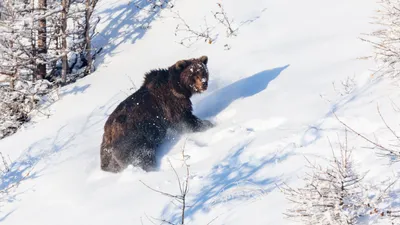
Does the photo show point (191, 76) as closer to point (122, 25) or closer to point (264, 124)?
point (264, 124)

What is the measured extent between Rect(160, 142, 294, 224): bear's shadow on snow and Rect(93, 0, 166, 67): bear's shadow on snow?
6373mm

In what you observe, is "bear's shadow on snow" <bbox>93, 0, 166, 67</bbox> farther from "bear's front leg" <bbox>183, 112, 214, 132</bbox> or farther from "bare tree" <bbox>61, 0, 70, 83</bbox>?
"bear's front leg" <bbox>183, 112, 214, 132</bbox>

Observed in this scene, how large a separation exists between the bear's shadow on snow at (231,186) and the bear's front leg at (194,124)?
1094 millimetres

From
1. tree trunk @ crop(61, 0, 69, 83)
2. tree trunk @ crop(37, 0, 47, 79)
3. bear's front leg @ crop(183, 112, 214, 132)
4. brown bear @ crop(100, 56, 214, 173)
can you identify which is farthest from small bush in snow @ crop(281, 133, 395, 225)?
tree trunk @ crop(37, 0, 47, 79)

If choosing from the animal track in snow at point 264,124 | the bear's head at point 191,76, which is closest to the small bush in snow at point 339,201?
the animal track in snow at point 264,124

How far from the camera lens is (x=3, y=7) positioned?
Answer: 10289 mm

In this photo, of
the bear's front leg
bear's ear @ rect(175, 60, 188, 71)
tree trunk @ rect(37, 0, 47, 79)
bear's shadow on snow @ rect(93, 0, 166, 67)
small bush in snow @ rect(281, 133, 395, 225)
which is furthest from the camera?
bear's shadow on snow @ rect(93, 0, 166, 67)

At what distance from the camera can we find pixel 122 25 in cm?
1259

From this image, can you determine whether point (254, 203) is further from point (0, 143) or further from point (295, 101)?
point (0, 143)

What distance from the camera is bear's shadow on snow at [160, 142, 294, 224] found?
195 inches

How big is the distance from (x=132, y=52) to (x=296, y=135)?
6111 millimetres

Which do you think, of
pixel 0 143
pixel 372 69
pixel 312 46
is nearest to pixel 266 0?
pixel 312 46

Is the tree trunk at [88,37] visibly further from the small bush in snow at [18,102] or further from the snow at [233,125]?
the small bush in snow at [18,102]

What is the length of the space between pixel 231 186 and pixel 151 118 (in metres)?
2.04
